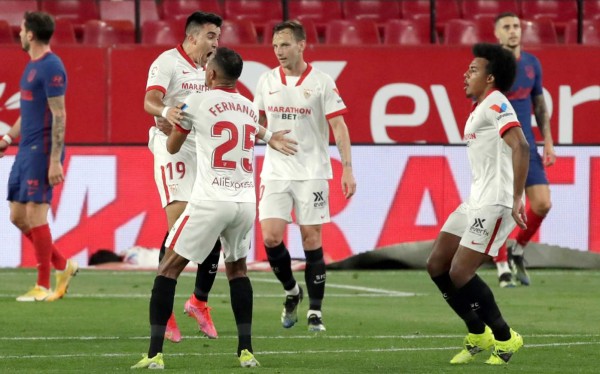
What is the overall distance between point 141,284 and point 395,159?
367 cm

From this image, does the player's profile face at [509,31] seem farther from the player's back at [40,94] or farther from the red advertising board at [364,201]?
the player's back at [40,94]

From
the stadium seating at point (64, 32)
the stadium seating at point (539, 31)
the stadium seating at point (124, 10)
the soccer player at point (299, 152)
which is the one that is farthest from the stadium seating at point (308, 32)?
the soccer player at point (299, 152)

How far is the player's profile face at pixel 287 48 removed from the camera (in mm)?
10539

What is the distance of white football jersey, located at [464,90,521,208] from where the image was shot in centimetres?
853

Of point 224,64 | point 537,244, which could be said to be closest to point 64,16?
point 537,244

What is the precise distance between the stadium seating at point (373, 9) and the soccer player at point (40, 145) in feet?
26.7

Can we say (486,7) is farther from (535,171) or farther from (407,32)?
(535,171)

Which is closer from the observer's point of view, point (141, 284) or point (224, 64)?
point (224, 64)

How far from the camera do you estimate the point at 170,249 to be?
8.00m

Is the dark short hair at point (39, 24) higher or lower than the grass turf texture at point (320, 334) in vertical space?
higher

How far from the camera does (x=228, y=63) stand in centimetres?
801

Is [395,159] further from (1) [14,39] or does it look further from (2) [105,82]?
(1) [14,39]

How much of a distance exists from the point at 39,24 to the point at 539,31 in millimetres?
8778

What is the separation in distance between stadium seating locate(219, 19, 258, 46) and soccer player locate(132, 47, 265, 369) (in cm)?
979
